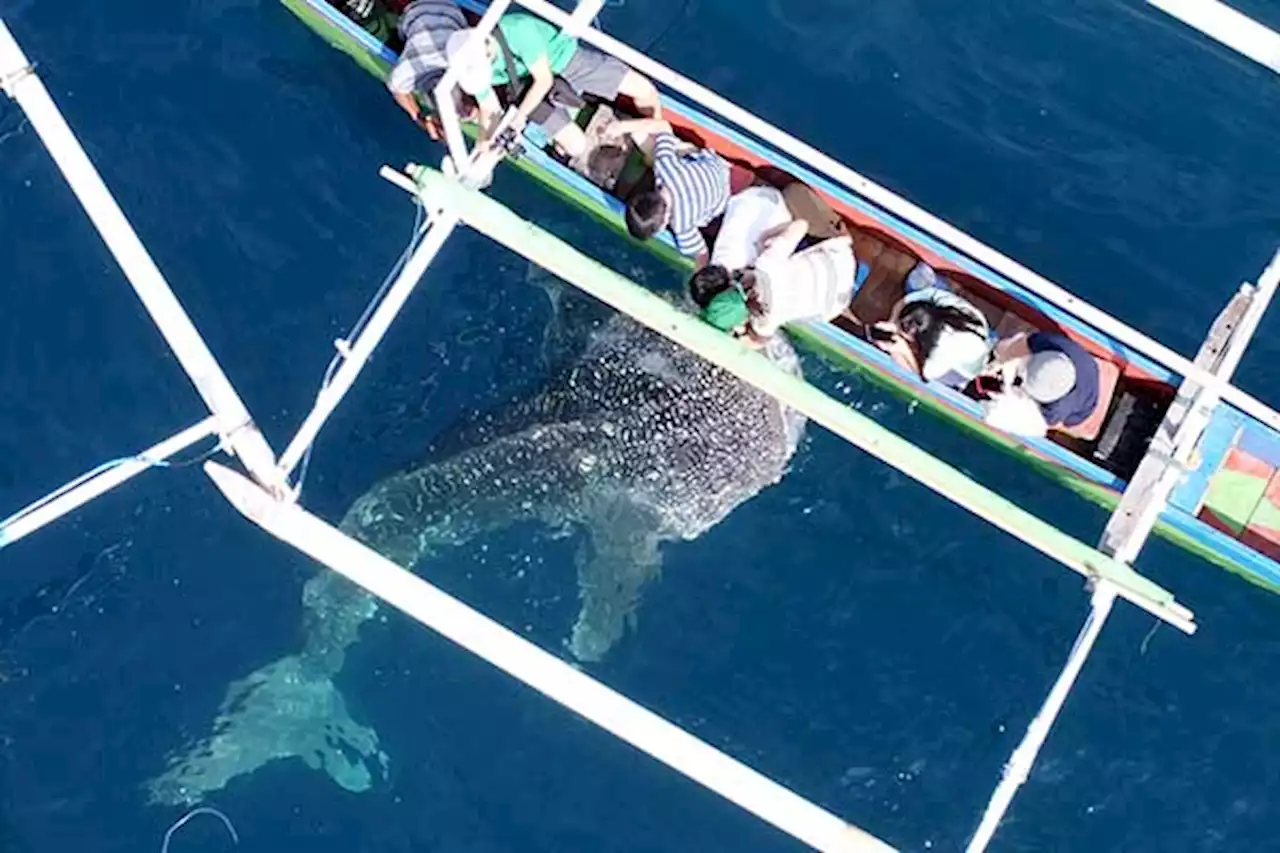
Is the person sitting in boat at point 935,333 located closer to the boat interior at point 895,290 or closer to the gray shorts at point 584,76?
the boat interior at point 895,290

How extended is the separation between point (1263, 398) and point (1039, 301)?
186cm

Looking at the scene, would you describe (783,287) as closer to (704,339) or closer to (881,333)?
(881,333)

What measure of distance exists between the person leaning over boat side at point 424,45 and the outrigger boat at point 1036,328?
1.06 ft

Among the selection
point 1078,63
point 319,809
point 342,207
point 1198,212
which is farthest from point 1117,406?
point 319,809

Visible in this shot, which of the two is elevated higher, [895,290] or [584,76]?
[584,76]

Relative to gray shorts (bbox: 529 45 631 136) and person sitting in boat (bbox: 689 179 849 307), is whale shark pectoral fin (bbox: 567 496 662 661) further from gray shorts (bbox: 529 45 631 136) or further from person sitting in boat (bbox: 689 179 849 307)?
gray shorts (bbox: 529 45 631 136)

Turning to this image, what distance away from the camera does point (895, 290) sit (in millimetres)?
9305

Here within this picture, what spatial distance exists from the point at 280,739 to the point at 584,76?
4907mm

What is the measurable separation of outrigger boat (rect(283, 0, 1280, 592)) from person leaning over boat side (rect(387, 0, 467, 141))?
324 mm

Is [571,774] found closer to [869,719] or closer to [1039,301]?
[869,719]

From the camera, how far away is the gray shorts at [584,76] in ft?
30.0

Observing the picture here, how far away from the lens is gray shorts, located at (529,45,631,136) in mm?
9133

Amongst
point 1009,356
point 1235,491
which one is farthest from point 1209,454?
point 1009,356

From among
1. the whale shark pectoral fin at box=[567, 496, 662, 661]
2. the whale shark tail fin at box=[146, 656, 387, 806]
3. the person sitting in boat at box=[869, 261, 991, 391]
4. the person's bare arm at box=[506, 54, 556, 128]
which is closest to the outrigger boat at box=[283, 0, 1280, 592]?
the person sitting in boat at box=[869, 261, 991, 391]
